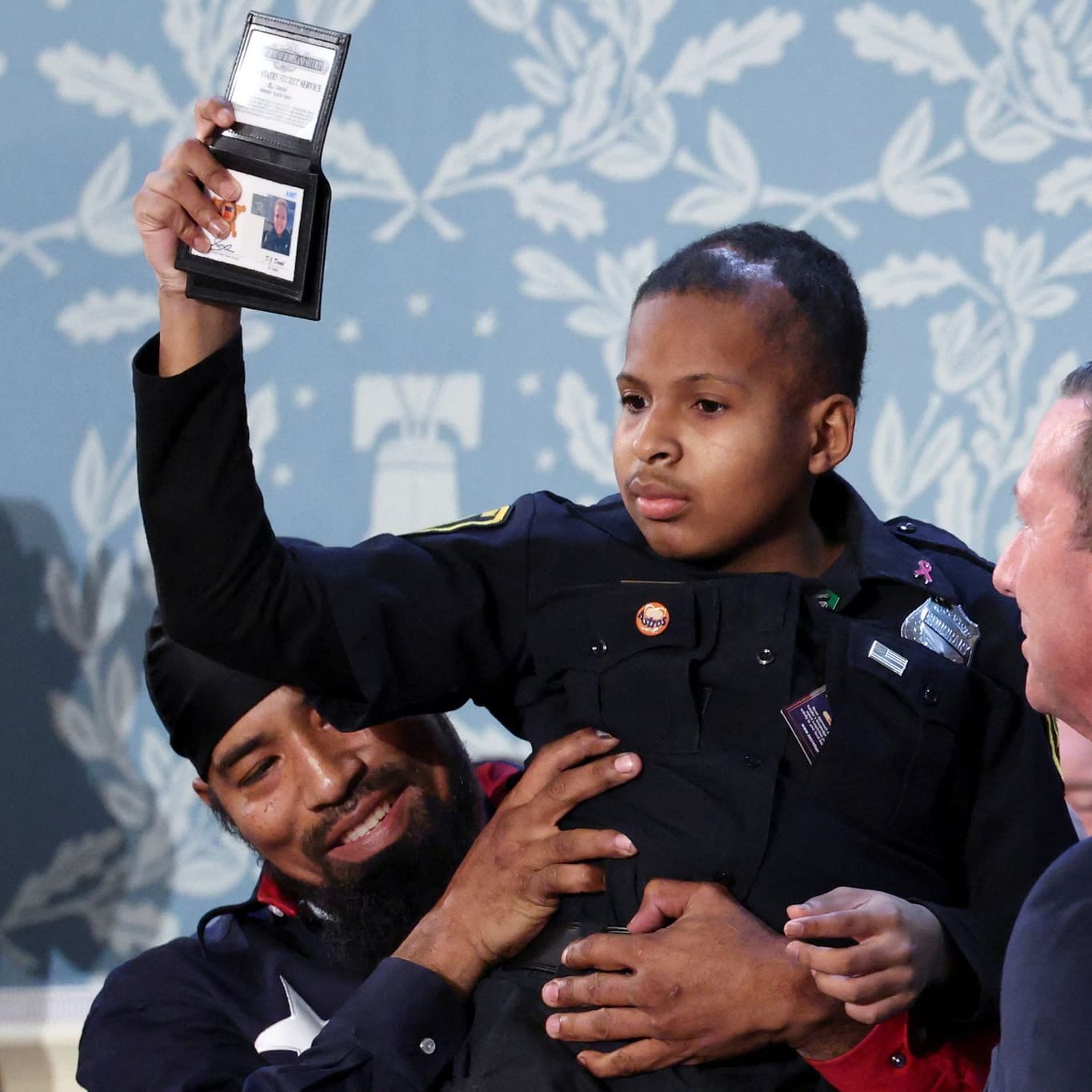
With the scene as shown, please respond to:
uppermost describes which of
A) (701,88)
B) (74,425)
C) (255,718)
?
(701,88)

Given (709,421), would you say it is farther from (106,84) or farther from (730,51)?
(106,84)

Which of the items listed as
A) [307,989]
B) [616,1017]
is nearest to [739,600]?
[616,1017]

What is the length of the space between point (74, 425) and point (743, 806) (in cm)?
147

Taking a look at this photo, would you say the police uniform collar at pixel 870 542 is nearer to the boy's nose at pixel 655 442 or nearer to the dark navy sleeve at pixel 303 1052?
the boy's nose at pixel 655 442

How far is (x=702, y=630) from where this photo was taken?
1.60 meters

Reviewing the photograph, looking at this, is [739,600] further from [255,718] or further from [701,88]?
[701,88]

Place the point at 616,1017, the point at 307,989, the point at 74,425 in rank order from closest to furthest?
the point at 616,1017 < the point at 307,989 < the point at 74,425

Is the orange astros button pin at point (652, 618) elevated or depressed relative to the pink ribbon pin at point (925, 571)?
depressed

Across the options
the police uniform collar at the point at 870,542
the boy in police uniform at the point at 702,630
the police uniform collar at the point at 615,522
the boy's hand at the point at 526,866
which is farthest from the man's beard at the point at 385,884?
the police uniform collar at the point at 870,542

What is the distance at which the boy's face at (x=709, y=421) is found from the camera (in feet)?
5.14

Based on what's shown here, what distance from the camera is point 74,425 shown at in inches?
101

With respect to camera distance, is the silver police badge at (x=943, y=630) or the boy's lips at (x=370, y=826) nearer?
the silver police badge at (x=943, y=630)

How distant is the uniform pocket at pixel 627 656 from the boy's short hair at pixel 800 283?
296 millimetres

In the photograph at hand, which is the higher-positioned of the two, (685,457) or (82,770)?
(685,457)
